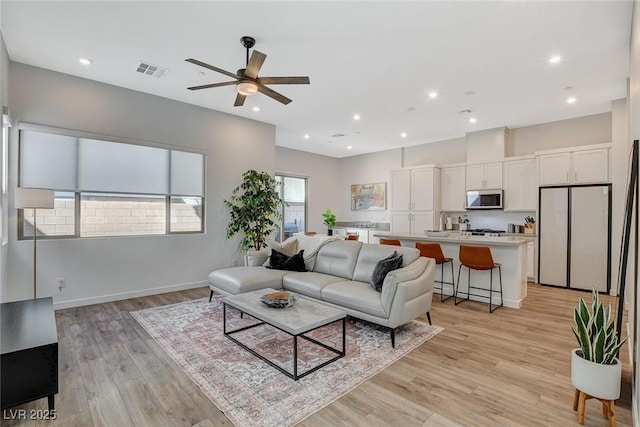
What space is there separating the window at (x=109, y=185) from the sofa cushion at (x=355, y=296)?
10.0ft

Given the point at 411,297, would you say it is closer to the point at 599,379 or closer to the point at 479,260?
the point at 599,379

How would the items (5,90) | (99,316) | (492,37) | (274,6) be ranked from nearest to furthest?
(274,6), (492,37), (5,90), (99,316)

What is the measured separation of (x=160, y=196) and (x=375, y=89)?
3883mm

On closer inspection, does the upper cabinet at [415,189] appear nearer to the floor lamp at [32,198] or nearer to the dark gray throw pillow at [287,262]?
the dark gray throw pillow at [287,262]

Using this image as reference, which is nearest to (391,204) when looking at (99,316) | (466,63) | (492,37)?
(466,63)

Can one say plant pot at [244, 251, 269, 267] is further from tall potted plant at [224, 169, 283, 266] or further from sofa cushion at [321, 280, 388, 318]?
sofa cushion at [321, 280, 388, 318]

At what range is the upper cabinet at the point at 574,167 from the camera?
5.17m

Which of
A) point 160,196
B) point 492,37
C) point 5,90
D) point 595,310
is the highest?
point 492,37

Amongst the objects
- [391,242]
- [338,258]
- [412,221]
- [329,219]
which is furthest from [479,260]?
[329,219]

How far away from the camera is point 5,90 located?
3.55 m

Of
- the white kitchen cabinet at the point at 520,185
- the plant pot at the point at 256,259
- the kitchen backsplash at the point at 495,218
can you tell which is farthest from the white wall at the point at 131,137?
the white kitchen cabinet at the point at 520,185

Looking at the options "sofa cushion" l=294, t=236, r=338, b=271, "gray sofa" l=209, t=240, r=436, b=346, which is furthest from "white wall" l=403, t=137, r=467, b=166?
"gray sofa" l=209, t=240, r=436, b=346

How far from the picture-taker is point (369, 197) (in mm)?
9227

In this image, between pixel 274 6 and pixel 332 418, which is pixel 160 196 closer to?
pixel 274 6
